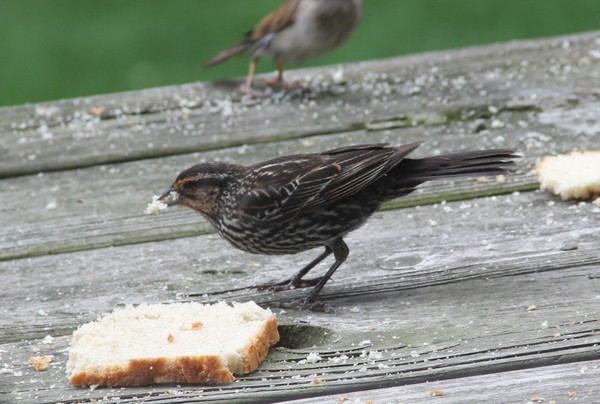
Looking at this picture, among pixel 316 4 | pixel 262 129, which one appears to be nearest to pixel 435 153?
pixel 262 129

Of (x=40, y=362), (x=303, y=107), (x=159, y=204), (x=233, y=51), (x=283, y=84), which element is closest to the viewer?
(x=40, y=362)

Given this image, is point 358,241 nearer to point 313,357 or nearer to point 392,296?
point 392,296

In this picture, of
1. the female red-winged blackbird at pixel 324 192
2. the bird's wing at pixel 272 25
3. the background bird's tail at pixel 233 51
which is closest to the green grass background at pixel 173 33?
the background bird's tail at pixel 233 51

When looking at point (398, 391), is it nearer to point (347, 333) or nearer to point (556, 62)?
point (347, 333)

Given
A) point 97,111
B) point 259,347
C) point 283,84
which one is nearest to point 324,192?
point 259,347

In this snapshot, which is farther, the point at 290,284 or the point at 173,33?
the point at 173,33

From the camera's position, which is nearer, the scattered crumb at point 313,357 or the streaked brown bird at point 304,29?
the scattered crumb at point 313,357

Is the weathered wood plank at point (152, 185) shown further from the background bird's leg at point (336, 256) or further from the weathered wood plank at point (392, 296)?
the background bird's leg at point (336, 256)

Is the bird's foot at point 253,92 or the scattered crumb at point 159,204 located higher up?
the bird's foot at point 253,92

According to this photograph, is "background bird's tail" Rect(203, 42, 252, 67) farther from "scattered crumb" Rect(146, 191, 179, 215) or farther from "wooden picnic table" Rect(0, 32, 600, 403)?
"scattered crumb" Rect(146, 191, 179, 215)
